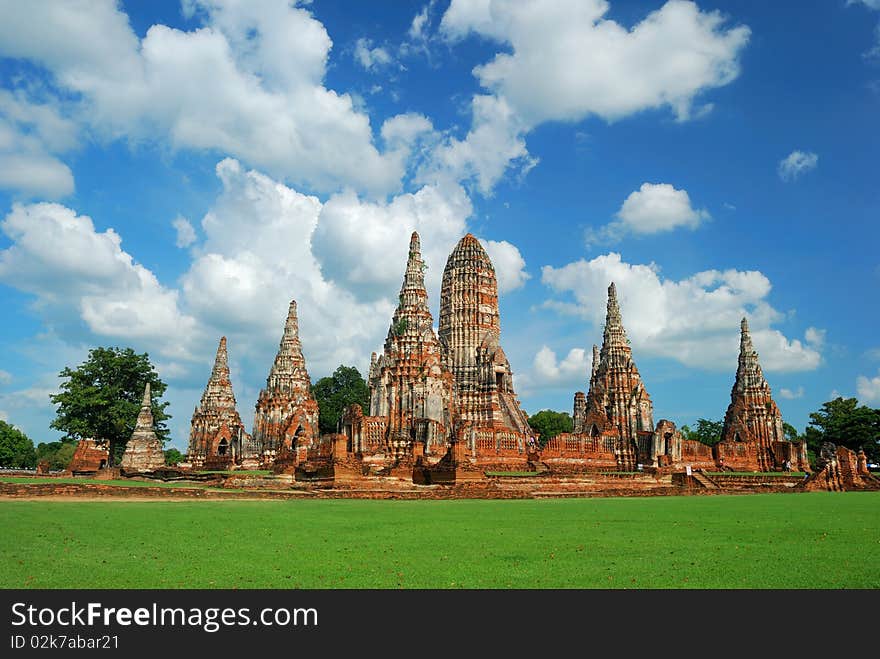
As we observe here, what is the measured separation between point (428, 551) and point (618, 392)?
170ft

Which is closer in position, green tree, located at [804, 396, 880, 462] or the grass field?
the grass field

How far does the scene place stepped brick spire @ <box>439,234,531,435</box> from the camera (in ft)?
174

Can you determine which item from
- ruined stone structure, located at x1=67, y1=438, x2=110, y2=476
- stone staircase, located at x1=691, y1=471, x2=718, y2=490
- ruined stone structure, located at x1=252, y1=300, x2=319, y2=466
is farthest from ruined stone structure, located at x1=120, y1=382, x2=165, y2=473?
stone staircase, located at x1=691, y1=471, x2=718, y2=490

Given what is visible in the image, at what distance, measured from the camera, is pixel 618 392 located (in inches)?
2327

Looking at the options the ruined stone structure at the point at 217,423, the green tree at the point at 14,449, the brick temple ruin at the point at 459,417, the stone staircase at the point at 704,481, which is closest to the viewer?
the stone staircase at the point at 704,481

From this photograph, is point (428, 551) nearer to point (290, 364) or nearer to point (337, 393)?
point (290, 364)

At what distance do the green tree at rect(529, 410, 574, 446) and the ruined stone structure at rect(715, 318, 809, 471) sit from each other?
1126 inches

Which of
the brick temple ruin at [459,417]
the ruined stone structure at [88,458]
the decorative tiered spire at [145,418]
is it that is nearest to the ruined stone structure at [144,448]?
the decorative tiered spire at [145,418]

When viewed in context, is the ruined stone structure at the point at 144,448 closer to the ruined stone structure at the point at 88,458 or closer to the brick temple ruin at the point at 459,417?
the ruined stone structure at the point at 88,458

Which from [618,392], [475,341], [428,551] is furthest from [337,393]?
[428,551]

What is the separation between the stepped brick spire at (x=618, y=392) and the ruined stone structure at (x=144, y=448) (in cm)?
3092

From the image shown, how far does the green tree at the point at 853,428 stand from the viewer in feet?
205

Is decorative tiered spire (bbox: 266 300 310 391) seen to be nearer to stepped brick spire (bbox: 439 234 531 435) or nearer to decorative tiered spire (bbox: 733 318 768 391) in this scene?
stepped brick spire (bbox: 439 234 531 435)
